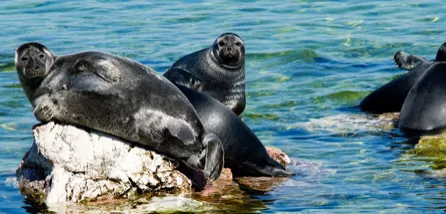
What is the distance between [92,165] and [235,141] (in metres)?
1.46

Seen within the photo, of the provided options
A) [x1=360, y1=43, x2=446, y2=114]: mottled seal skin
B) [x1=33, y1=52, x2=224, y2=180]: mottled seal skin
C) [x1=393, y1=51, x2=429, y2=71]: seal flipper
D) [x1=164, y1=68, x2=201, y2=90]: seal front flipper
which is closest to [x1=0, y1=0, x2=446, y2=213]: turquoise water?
[x1=360, y1=43, x2=446, y2=114]: mottled seal skin

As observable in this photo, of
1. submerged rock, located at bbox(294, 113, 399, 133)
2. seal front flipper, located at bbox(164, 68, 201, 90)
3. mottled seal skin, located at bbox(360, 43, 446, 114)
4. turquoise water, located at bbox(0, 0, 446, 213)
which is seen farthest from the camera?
mottled seal skin, located at bbox(360, 43, 446, 114)

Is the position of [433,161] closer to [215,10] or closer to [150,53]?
[150,53]

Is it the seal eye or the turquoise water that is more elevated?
the seal eye

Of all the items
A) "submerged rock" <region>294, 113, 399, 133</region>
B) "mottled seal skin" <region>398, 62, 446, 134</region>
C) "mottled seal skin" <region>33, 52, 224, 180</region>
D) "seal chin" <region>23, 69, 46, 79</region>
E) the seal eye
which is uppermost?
the seal eye

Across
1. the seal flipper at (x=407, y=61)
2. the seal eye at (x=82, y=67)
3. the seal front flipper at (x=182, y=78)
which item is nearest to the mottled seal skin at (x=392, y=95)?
the seal flipper at (x=407, y=61)


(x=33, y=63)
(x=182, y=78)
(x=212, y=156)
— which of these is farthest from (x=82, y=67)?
(x=182, y=78)

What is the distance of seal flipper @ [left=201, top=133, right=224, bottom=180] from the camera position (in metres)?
8.51

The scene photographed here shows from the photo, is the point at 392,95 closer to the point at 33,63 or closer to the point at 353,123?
the point at 353,123

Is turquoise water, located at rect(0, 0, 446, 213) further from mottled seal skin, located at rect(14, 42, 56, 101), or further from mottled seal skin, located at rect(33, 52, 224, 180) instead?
mottled seal skin, located at rect(14, 42, 56, 101)

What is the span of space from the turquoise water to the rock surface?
0.44m

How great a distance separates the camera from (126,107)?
337 inches

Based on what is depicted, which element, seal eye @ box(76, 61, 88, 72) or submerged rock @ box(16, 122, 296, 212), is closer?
submerged rock @ box(16, 122, 296, 212)

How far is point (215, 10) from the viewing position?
65.7 feet
